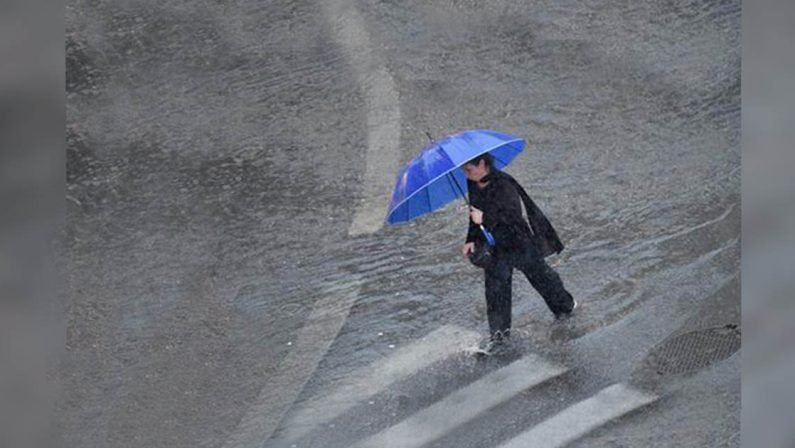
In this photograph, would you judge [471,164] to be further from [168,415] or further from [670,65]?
[168,415]

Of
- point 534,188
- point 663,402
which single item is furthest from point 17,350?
point 663,402

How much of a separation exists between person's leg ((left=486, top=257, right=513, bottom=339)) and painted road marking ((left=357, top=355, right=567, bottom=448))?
0.17 meters

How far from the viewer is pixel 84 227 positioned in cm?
623

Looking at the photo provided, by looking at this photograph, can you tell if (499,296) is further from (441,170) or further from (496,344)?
(441,170)

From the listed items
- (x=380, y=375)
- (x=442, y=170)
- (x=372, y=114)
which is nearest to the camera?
(x=442, y=170)

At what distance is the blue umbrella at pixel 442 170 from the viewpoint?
19.8 feet

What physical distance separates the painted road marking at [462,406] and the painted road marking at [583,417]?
6.8 inches

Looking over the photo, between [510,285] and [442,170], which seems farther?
[510,285]

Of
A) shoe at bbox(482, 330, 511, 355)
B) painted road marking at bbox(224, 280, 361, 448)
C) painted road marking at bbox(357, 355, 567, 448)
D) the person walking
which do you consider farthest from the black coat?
painted road marking at bbox(224, 280, 361, 448)

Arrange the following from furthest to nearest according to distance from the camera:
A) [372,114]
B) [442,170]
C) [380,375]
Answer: [372,114], [380,375], [442,170]

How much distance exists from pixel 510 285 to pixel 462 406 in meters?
0.56

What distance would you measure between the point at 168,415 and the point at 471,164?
1682 millimetres

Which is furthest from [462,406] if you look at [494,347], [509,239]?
[509,239]

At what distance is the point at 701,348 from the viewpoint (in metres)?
6.13
